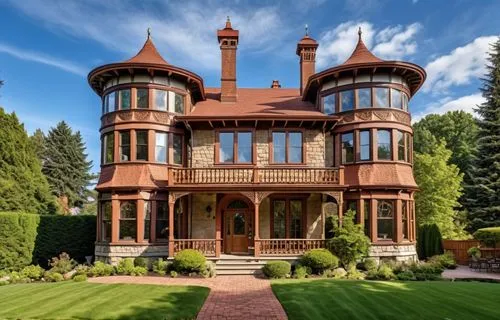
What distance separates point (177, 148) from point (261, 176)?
4.92 metres

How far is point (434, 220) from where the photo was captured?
2855 cm

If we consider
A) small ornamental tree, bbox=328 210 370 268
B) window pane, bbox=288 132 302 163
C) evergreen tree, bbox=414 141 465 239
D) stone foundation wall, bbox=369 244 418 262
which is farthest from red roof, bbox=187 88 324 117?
evergreen tree, bbox=414 141 465 239

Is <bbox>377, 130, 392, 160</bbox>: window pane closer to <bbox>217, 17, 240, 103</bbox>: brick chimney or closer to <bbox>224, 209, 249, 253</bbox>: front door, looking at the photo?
<bbox>224, 209, 249, 253</bbox>: front door

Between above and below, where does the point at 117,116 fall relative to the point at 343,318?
above

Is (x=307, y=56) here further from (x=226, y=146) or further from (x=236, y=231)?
(x=236, y=231)

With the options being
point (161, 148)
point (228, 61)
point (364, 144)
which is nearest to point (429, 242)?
point (364, 144)

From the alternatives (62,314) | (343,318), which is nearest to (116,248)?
(62,314)

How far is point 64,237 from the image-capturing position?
2077 cm

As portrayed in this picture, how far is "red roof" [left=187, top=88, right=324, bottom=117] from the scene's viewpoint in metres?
20.8

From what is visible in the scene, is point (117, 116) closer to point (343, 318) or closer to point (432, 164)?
point (343, 318)

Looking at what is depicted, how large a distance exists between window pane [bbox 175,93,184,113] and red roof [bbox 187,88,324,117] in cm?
76

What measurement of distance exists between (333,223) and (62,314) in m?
11.8

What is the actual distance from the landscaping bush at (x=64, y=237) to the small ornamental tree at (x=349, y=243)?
13354mm

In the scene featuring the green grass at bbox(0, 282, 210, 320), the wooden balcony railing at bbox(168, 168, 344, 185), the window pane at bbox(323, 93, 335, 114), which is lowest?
the green grass at bbox(0, 282, 210, 320)
